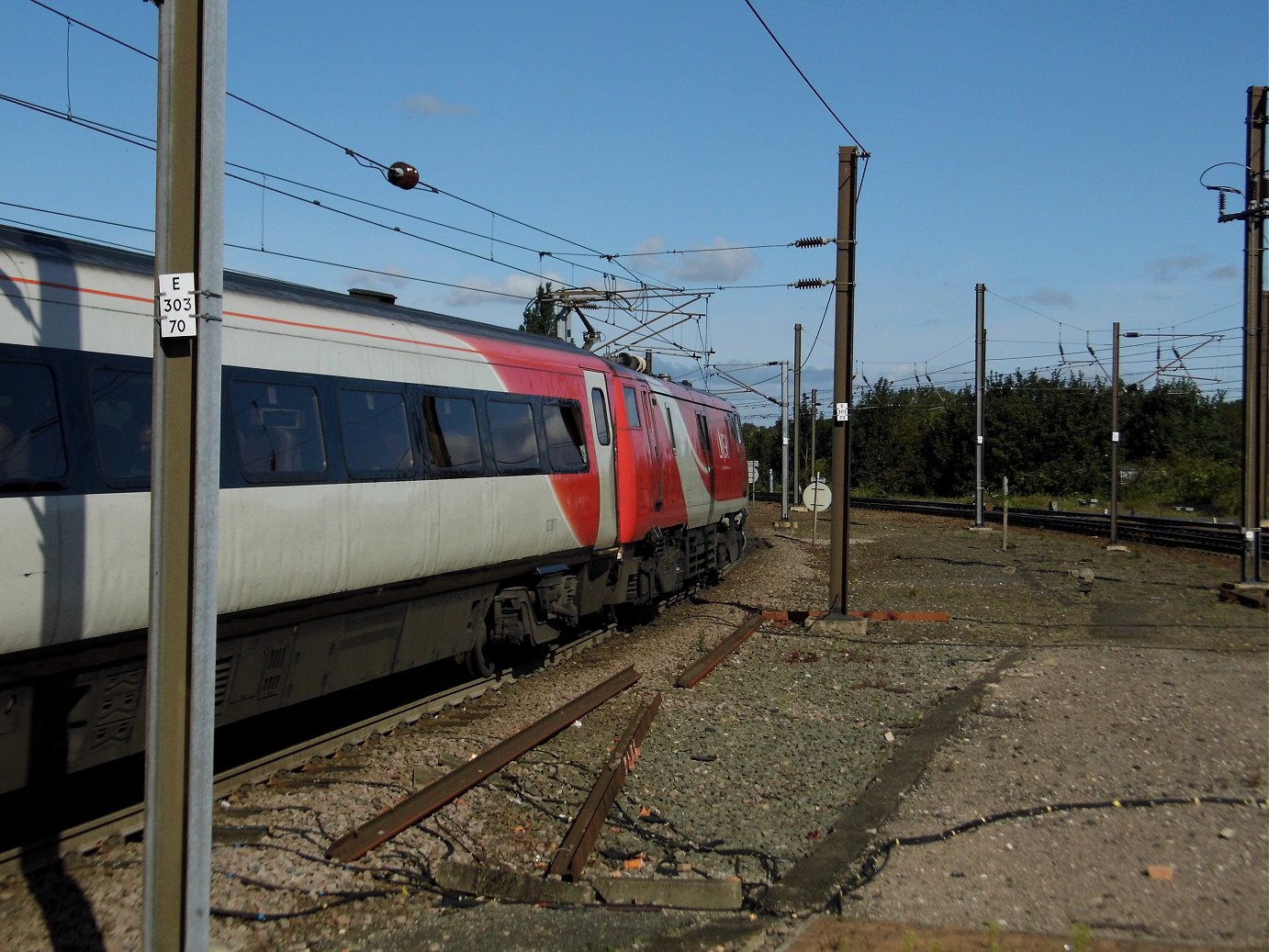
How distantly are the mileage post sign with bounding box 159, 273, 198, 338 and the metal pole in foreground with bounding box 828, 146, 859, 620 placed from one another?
37.3 ft

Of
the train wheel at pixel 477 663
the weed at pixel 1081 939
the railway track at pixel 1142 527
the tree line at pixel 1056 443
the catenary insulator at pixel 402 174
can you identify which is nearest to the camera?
the weed at pixel 1081 939

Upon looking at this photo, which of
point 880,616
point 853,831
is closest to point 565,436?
point 853,831

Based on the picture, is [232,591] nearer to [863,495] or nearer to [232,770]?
[232,770]

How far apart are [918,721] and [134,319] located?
6304 mm

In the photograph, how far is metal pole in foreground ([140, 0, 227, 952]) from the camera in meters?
3.59

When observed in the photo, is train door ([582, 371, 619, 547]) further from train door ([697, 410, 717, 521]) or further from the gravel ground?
train door ([697, 410, 717, 521])

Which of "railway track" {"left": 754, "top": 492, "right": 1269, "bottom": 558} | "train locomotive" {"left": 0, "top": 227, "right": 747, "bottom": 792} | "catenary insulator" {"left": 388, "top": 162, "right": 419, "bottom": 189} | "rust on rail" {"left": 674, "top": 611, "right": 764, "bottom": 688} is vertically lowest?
"rust on rail" {"left": 674, "top": 611, "right": 764, "bottom": 688}

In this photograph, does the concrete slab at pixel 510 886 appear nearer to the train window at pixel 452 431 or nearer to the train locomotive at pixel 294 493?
the train locomotive at pixel 294 493

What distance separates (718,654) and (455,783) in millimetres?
5471

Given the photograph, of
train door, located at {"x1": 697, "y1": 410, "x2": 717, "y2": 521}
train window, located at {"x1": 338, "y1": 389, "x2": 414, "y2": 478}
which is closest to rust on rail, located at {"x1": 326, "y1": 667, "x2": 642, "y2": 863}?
train window, located at {"x1": 338, "y1": 389, "x2": 414, "y2": 478}

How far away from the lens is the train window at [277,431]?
6766mm

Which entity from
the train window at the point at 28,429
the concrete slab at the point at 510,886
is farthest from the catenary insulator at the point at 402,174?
the concrete slab at the point at 510,886

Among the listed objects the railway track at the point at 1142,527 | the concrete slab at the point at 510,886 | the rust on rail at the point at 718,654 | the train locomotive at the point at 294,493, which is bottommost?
the concrete slab at the point at 510,886

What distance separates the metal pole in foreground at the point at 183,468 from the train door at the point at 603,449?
8145 millimetres
